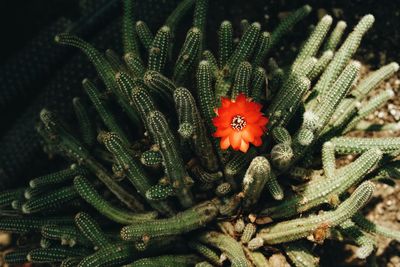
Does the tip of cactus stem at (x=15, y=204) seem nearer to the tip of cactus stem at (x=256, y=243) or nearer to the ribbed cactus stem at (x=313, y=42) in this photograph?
the tip of cactus stem at (x=256, y=243)

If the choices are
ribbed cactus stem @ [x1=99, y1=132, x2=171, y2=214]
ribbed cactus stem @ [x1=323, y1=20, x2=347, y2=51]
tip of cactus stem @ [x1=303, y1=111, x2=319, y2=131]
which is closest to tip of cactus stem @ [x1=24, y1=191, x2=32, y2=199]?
ribbed cactus stem @ [x1=99, y1=132, x2=171, y2=214]

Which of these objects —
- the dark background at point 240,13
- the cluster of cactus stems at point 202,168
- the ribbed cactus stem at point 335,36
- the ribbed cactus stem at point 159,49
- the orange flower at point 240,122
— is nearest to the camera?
the orange flower at point 240,122

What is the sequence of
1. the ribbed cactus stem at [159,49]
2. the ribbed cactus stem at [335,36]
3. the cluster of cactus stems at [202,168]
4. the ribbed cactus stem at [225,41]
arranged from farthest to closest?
the ribbed cactus stem at [335,36], the ribbed cactus stem at [225,41], the ribbed cactus stem at [159,49], the cluster of cactus stems at [202,168]

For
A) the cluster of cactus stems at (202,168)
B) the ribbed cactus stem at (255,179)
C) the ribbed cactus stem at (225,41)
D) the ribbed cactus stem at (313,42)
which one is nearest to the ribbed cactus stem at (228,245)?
the cluster of cactus stems at (202,168)

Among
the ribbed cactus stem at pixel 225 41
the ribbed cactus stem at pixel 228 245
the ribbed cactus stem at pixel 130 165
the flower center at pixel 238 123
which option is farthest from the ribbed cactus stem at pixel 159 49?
the ribbed cactus stem at pixel 228 245

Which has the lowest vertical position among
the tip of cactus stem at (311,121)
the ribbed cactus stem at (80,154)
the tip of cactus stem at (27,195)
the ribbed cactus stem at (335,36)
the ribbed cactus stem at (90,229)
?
the ribbed cactus stem at (90,229)

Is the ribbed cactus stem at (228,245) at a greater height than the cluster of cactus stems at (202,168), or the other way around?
the cluster of cactus stems at (202,168)

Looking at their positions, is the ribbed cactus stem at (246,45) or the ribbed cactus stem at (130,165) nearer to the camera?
the ribbed cactus stem at (130,165)
